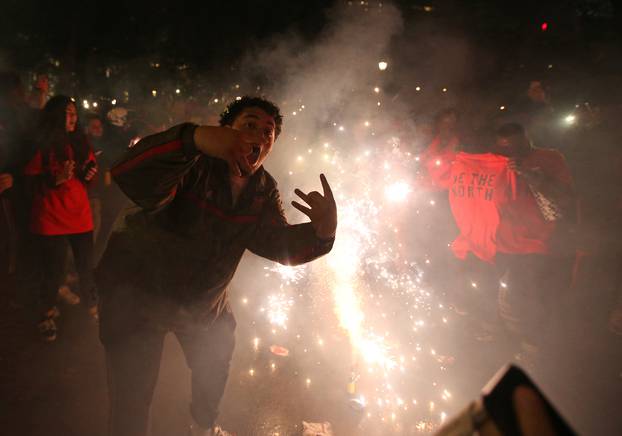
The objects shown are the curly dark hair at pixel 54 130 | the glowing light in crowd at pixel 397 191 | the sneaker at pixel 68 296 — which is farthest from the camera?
the glowing light in crowd at pixel 397 191

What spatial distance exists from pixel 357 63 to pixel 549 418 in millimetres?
8530

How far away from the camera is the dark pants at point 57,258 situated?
3.74 metres

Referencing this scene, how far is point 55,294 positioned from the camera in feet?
12.9

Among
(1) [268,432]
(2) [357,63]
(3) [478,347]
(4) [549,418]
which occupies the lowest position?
(1) [268,432]

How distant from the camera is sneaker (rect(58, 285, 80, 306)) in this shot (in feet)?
14.9

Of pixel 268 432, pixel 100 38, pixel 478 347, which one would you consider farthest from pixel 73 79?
pixel 478 347

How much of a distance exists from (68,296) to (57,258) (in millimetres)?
1139

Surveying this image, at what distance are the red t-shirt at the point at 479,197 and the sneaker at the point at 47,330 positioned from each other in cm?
657

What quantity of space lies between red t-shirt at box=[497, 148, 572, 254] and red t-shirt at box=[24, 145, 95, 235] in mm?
6193

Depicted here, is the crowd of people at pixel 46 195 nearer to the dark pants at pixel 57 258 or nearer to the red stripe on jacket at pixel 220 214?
the dark pants at pixel 57 258

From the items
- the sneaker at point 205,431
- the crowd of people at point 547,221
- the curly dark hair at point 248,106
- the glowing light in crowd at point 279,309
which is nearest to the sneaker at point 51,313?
the sneaker at point 205,431

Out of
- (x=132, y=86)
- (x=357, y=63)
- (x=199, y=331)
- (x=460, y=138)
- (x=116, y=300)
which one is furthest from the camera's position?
(x=132, y=86)

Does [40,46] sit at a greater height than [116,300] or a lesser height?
greater

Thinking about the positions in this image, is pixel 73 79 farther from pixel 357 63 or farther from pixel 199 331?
pixel 199 331
